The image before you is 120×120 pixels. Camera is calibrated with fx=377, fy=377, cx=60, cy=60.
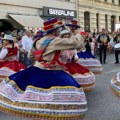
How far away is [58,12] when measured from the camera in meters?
27.1

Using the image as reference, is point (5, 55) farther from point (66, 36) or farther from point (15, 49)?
point (66, 36)

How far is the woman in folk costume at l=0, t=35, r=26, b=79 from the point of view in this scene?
7.57 metres

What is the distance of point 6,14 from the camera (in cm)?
2180

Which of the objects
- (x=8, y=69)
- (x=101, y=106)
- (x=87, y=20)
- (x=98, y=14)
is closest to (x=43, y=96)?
(x=101, y=106)

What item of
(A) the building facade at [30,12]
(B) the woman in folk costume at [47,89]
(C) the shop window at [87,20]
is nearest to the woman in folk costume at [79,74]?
(B) the woman in folk costume at [47,89]

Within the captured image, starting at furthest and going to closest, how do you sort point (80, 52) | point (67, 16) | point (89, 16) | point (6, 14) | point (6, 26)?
point (89, 16) < point (67, 16) < point (6, 26) < point (6, 14) < point (80, 52)

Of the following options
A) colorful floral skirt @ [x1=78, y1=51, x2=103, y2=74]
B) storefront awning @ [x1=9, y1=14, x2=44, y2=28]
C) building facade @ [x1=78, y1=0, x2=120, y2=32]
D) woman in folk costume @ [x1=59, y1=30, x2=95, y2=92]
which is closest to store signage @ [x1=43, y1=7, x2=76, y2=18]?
building facade @ [x1=78, y1=0, x2=120, y2=32]

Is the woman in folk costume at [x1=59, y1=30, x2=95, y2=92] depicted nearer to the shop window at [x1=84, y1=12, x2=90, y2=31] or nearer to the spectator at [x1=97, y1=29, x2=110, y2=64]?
the spectator at [x1=97, y1=29, x2=110, y2=64]

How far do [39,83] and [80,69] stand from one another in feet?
9.43

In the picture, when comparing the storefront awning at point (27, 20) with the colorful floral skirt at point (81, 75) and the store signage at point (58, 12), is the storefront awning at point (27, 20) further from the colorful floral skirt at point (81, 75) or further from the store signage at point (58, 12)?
the colorful floral skirt at point (81, 75)

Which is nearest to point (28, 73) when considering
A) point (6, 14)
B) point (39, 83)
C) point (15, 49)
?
point (39, 83)

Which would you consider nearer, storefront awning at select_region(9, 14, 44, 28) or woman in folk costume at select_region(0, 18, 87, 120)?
woman in folk costume at select_region(0, 18, 87, 120)

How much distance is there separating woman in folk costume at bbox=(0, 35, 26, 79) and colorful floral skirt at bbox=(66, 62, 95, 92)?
1.11 metres

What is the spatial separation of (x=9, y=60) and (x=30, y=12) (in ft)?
55.6
